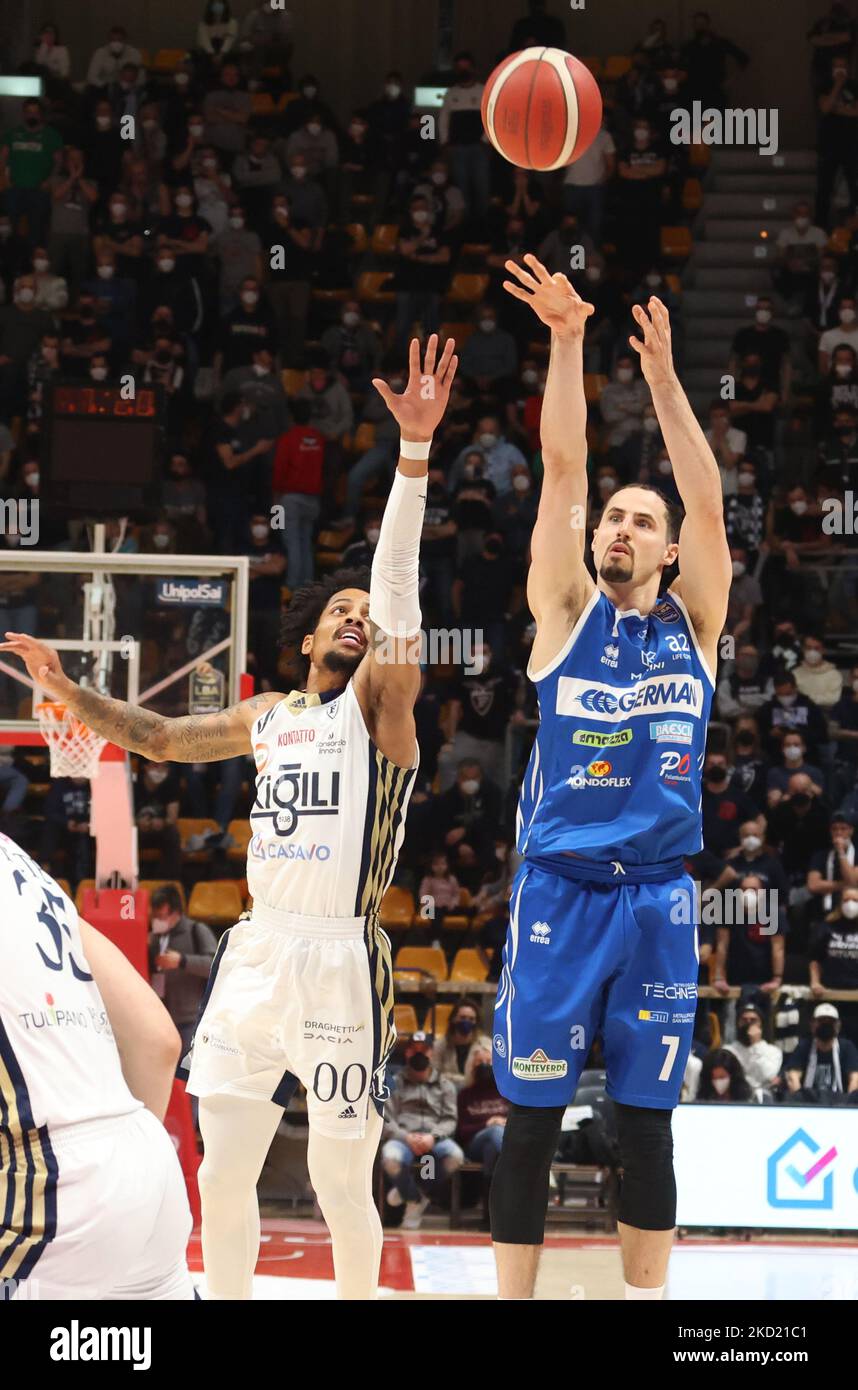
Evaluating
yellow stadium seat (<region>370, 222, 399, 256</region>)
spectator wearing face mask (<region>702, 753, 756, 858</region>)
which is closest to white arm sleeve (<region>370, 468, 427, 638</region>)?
spectator wearing face mask (<region>702, 753, 756, 858</region>)

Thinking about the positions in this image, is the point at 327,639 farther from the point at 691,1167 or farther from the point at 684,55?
the point at 684,55

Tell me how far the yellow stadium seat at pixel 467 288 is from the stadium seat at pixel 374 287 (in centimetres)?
57

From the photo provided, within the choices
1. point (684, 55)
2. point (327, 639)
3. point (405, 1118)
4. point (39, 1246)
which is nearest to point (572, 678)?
point (327, 639)

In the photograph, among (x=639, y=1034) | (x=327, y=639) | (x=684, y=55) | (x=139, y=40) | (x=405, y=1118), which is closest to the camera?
(x=639, y=1034)

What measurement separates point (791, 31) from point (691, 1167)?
1292 cm

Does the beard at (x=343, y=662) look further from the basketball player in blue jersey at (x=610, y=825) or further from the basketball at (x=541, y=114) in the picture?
the basketball at (x=541, y=114)

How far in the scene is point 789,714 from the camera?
13.2 metres

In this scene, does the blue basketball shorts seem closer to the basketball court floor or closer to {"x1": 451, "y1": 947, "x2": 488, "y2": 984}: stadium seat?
the basketball court floor

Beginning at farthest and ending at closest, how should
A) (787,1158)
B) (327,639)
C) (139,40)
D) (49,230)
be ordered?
1. (139,40)
2. (49,230)
3. (787,1158)
4. (327,639)

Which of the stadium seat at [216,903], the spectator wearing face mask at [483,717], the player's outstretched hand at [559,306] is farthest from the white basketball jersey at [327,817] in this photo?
the spectator wearing face mask at [483,717]

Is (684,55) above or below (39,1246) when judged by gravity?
above

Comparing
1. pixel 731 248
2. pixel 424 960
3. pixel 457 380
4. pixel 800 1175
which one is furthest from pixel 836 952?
pixel 731 248

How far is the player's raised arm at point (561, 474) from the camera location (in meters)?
5.22

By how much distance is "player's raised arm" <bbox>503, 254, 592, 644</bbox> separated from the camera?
5.22m
